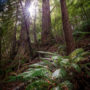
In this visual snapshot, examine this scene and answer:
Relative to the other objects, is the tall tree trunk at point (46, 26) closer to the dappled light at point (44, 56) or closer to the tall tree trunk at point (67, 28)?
the dappled light at point (44, 56)

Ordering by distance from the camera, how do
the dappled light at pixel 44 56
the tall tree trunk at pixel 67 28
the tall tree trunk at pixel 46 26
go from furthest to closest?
the tall tree trunk at pixel 46 26, the tall tree trunk at pixel 67 28, the dappled light at pixel 44 56

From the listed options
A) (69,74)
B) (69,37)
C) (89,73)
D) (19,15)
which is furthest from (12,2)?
(89,73)

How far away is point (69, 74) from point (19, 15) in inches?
113

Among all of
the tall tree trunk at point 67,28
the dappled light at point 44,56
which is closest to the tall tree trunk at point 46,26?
the dappled light at point 44,56

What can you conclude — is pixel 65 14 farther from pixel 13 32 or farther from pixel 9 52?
pixel 9 52

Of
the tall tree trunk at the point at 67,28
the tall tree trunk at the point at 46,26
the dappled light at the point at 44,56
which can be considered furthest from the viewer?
the tall tree trunk at the point at 46,26

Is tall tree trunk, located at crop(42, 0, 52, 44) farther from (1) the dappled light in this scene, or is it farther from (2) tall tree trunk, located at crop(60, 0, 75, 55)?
(2) tall tree trunk, located at crop(60, 0, 75, 55)

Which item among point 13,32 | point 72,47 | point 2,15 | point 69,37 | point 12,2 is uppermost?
point 12,2

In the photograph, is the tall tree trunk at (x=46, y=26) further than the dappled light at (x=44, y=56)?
Yes

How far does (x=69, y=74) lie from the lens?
150 cm

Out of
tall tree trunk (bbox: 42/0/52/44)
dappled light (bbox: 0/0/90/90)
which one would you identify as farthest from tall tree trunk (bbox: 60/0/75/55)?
tall tree trunk (bbox: 42/0/52/44)

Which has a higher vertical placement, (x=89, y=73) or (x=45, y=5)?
(x=45, y=5)

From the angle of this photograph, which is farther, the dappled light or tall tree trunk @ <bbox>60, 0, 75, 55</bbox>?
tall tree trunk @ <bbox>60, 0, 75, 55</bbox>

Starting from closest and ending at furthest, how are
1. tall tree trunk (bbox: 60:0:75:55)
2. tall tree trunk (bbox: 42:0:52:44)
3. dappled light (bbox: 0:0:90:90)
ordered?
dappled light (bbox: 0:0:90:90) → tall tree trunk (bbox: 60:0:75:55) → tall tree trunk (bbox: 42:0:52:44)
